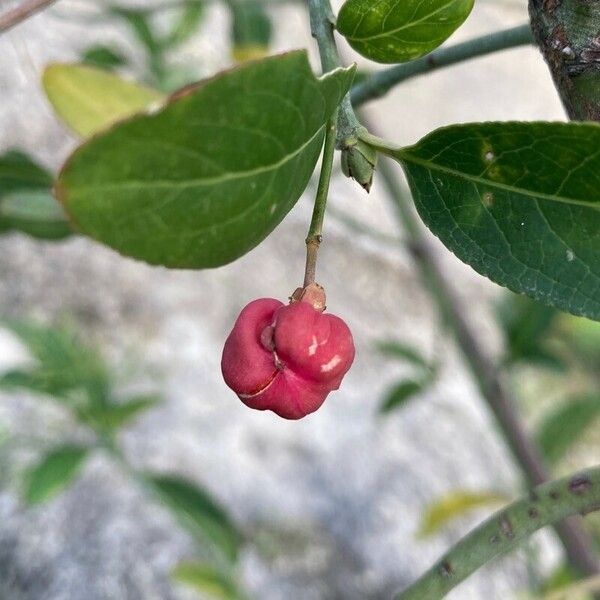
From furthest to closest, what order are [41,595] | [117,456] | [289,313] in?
[41,595], [117,456], [289,313]

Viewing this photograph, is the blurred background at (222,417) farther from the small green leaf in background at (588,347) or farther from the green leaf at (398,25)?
the green leaf at (398,25)

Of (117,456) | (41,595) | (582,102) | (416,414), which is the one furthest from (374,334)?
(582,102)

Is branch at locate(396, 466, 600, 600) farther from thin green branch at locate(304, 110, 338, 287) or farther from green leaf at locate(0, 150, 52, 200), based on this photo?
green leaf at locate(0, 150, 52, 200)

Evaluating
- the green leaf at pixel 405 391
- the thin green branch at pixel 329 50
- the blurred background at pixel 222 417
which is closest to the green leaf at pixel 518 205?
the thin green branch at pixel 329 50

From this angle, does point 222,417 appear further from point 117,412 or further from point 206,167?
point 206,167

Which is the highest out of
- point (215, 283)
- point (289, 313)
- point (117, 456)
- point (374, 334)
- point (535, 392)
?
point (289, 313)

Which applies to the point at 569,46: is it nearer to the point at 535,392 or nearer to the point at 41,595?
the point at 41,595

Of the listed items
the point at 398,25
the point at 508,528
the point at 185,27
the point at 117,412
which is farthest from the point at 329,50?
the point at 185,27
